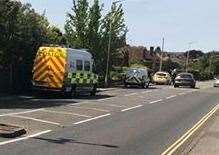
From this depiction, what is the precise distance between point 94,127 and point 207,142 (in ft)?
11.6

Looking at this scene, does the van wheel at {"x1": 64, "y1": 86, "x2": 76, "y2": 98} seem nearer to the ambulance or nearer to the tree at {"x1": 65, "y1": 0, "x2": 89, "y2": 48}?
the ambulance

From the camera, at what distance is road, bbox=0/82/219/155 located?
14.2 meters

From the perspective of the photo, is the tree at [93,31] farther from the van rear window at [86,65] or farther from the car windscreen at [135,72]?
the van rear window at [86,65]

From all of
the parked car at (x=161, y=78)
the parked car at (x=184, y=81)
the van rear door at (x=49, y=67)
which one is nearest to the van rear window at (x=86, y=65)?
the van rear door at (x=49, y=67)

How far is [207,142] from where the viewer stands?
55.2 ft

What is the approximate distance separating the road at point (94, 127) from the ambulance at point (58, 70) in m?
3.46

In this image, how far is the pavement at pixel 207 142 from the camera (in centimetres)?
1489

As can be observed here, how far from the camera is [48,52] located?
32719 millimetres

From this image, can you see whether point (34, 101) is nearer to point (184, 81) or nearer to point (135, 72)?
point (135, 72)

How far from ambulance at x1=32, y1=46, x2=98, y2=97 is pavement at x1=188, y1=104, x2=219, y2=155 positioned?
11864mm

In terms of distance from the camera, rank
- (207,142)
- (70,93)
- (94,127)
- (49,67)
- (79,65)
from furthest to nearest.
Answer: (79,65)
(70,93)
(49,67)
(94,127)
(207,142)

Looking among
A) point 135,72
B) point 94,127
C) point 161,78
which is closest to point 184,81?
point 135,72

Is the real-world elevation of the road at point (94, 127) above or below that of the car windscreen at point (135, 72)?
below

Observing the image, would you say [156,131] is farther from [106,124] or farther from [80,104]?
[80,104]
